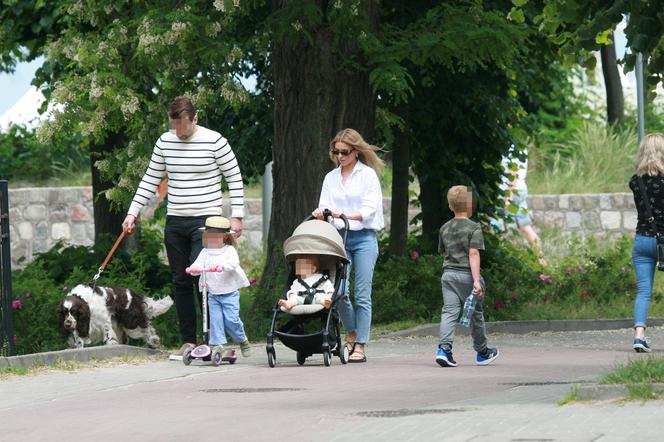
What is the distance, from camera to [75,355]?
12.5m

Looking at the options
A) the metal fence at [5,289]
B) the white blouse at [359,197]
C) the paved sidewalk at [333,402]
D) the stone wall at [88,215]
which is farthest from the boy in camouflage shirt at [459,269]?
the stone wall at [88,215]

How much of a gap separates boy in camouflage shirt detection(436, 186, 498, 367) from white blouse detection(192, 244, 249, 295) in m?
1.51

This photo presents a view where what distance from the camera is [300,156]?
15719 mm

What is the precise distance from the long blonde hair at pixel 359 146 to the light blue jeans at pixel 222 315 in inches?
52.9

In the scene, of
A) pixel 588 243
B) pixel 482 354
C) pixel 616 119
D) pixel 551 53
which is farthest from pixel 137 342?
pixel 616 119

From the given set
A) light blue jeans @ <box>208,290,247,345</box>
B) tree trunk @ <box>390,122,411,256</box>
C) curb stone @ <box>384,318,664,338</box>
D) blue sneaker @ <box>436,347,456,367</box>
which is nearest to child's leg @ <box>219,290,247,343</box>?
light blue jeans @ <box>208,290,247,345</box>

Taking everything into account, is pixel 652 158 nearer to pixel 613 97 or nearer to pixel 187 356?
pixel 187 356

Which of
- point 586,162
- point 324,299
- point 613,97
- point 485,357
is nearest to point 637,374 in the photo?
point 485,357

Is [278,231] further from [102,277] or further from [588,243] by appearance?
[588,243]

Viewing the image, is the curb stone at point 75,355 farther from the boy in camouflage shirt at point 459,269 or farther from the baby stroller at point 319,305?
the boy in camouflage shirt at point 459,269

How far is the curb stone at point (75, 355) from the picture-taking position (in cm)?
1209

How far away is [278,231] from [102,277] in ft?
6.47

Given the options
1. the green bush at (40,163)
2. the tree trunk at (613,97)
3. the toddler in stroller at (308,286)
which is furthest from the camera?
the tree trunk at (613,97)

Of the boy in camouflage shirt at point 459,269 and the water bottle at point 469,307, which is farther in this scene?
the boy in camouflage shirt at point 459,269
